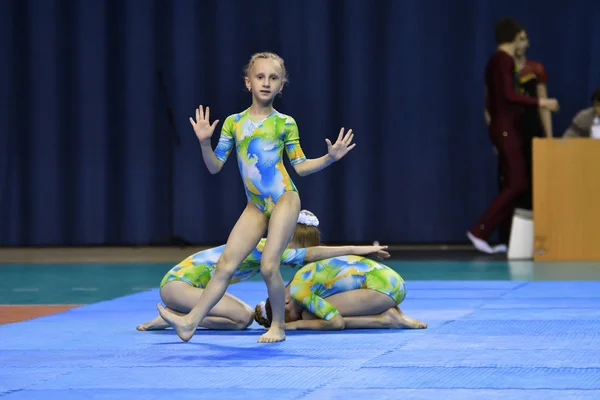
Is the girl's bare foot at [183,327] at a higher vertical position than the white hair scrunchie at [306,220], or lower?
lower

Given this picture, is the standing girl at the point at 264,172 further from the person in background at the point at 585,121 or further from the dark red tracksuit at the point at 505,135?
the person in background at the point at 585,121

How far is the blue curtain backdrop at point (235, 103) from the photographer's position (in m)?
11.6

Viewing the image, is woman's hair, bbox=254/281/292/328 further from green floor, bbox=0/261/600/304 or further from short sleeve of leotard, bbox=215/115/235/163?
green floor, bbox=0/261/600/304

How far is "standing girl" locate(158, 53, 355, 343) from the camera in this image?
189 inches

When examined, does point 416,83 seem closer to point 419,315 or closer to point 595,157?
point 595,157

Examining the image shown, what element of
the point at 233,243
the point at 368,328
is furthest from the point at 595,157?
the point at 233,243

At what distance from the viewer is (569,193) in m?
9.42

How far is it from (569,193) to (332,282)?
15.5ft

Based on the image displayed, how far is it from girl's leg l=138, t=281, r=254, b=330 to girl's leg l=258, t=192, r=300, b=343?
451mm

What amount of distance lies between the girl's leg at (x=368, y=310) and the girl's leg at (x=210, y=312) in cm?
44

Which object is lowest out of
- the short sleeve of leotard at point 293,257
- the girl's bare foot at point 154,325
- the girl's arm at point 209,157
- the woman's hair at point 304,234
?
the girl's bare foot at point 154,325

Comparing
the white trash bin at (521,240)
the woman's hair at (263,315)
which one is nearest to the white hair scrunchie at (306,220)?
the woman's hair at (263,315)

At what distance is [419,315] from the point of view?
5832 mm

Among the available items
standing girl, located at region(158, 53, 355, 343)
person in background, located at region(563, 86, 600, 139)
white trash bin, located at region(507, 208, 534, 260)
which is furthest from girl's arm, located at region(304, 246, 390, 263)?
person in background, located at region(563, 86, 600, 139)
